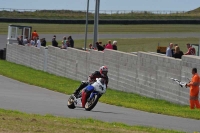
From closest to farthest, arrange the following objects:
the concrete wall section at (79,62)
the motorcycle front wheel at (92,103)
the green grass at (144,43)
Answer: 1. the motorcycle front wheel at (92,103)
2. the concrete wall section at (79,62)
3. the green grass at (144,43)

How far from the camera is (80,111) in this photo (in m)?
21.3

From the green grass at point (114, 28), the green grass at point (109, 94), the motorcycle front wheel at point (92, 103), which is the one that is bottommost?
the green grass at point (109, 94)

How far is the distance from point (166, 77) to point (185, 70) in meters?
1.73

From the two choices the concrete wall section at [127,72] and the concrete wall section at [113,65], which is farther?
the concrete wall section at [113,65]

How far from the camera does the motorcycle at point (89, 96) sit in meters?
21.3

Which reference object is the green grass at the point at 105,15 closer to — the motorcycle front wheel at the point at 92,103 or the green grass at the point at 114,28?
the green grass at the point at 114,28

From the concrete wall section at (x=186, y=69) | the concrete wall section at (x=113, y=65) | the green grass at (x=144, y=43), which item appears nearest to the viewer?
the concrete wall section at (x=186, y=69)

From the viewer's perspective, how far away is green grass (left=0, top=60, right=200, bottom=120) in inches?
881

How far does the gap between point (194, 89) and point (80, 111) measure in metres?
4.10

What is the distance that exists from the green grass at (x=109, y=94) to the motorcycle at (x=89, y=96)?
5.95 feet

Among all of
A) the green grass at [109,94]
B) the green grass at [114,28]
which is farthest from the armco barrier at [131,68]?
the green grass at [114,28]

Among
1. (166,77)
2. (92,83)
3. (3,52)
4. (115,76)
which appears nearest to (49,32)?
(3,52)

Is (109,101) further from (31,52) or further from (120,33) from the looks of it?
(120,33)

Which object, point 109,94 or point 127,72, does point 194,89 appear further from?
point 127,72
